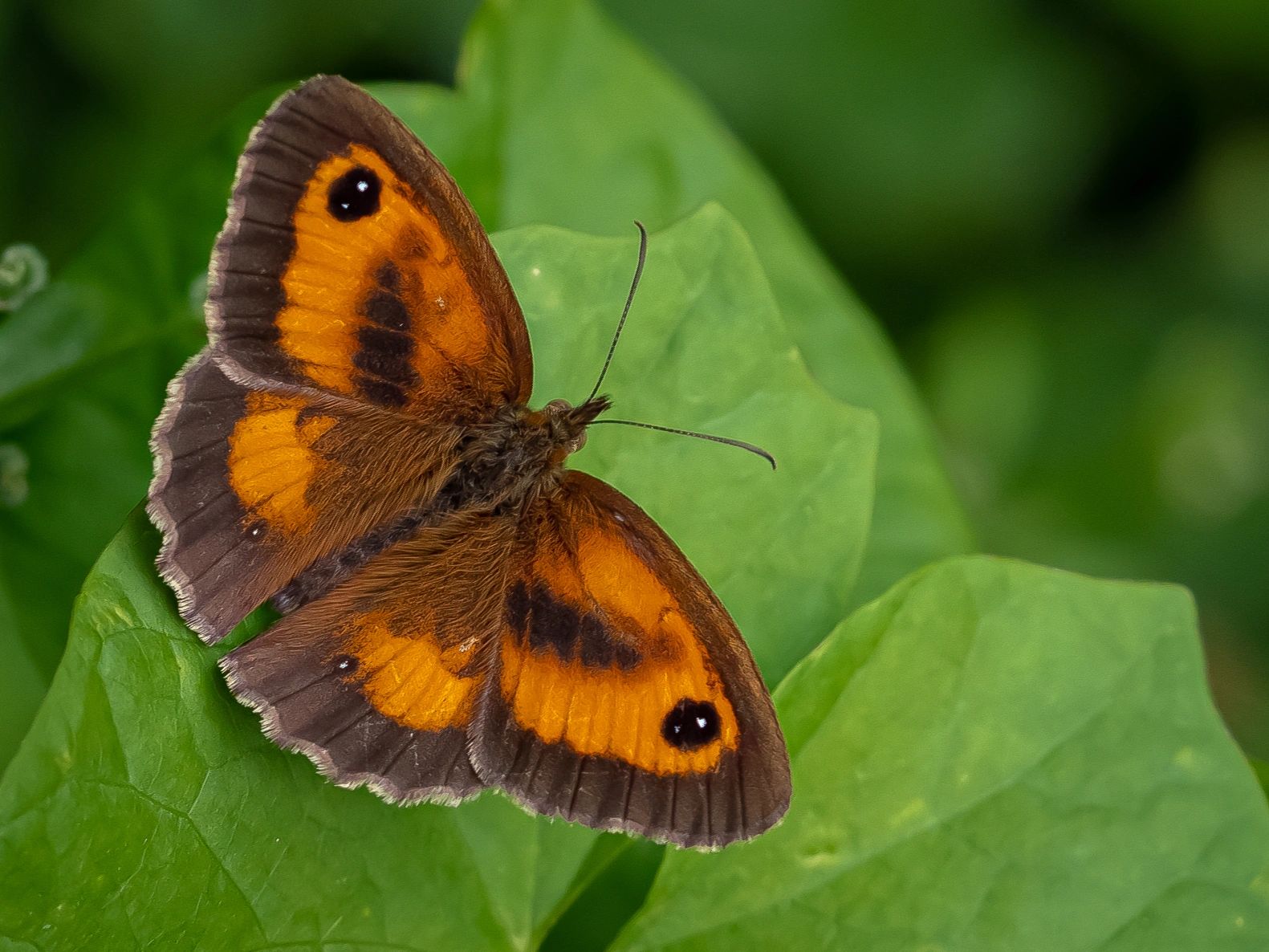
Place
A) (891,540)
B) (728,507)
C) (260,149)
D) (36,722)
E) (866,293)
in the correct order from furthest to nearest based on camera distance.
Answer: (866,293)
(891,540)
(728,507)
(260,149)
(36,722)

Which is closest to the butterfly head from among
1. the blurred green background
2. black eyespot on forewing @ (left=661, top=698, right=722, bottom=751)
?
black eyespot on forewing @ (left=661, top=698, right=722, bottom=751)

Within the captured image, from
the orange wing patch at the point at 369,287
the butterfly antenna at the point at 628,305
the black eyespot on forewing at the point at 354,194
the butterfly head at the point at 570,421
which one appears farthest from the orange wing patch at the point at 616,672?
the black eyespot on forewing at the point at 354,194

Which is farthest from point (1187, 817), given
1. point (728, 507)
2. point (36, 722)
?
point (36, 722)

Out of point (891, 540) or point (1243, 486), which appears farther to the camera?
point (1243, 486)

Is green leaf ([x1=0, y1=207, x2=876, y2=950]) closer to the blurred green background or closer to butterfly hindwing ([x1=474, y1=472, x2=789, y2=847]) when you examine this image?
butterfly hindwing ([x1=474, y1=472, x2=789, y2=847])

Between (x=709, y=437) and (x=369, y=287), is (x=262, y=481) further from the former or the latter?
(x=709, y=437)

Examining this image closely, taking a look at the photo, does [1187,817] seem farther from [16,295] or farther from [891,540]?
[16,295]

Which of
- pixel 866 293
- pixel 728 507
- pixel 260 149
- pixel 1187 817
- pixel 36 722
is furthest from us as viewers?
→ pixel 866 293
